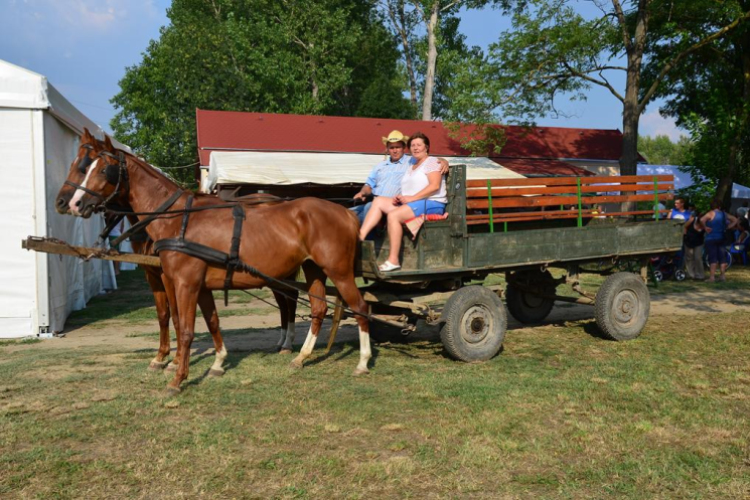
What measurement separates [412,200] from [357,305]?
121 cm

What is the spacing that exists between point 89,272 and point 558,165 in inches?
777

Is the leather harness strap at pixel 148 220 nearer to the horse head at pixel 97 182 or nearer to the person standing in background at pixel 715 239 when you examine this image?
the horse head at pixel 97 182

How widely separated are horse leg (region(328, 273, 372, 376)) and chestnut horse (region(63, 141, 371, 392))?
1 cm

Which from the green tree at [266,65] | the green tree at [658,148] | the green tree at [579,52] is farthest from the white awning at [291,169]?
the green tree at [658,148]

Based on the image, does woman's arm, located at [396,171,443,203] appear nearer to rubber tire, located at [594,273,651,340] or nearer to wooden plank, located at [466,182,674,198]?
wooden plank, located at [466,182,674,198]

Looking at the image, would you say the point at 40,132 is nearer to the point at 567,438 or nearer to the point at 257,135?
the point at 567,438

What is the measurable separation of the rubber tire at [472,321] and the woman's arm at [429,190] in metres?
1.08

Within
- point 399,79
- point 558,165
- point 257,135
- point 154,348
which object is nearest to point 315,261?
point 154,348

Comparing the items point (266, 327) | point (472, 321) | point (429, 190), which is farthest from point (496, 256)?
point (266, 327)

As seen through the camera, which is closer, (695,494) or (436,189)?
(695,494)

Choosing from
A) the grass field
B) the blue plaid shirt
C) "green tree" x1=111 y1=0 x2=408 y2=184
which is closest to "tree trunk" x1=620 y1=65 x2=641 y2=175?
the grass field

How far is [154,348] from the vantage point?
809cm

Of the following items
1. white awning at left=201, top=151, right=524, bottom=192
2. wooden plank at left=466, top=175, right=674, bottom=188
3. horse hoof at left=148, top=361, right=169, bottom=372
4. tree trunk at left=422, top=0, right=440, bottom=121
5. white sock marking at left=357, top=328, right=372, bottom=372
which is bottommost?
horse hoof at left=148, top=361, right=169, bottom=372

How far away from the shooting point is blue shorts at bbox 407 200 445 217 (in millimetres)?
6773
